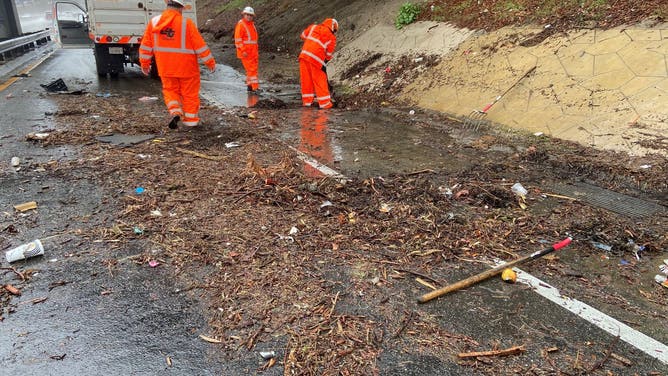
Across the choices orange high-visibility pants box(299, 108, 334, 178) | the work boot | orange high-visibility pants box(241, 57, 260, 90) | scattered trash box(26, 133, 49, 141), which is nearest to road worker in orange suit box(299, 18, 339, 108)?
orange high-visibility pants box(299, 108, 334, 178)

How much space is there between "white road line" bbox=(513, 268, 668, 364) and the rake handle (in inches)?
5.2

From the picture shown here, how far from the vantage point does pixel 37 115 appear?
7445 mm

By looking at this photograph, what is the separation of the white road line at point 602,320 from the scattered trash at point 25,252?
11.4 feet

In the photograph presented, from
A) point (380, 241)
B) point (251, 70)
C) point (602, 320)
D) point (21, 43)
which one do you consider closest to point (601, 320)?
point (602, 320)

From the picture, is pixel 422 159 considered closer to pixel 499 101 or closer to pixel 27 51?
pixel 499 101

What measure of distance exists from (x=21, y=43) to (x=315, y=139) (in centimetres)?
1527

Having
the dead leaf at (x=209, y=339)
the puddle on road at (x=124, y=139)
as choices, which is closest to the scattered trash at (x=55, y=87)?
the puddle on road at (x=124, y=139)

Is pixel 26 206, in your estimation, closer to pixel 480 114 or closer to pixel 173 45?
pixel 173 45

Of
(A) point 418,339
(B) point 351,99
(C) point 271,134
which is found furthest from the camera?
(B) point 351,99

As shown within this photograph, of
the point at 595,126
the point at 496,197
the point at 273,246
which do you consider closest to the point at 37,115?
the point at 273,246

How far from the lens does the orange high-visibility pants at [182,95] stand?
262 inches

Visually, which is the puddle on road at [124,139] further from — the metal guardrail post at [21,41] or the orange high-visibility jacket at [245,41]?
the metal guardrail post at [21,41]

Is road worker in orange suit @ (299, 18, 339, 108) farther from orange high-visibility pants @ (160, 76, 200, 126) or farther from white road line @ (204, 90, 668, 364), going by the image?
white road line @ (204, 90, 668, 364)

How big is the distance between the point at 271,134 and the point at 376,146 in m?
1.63
